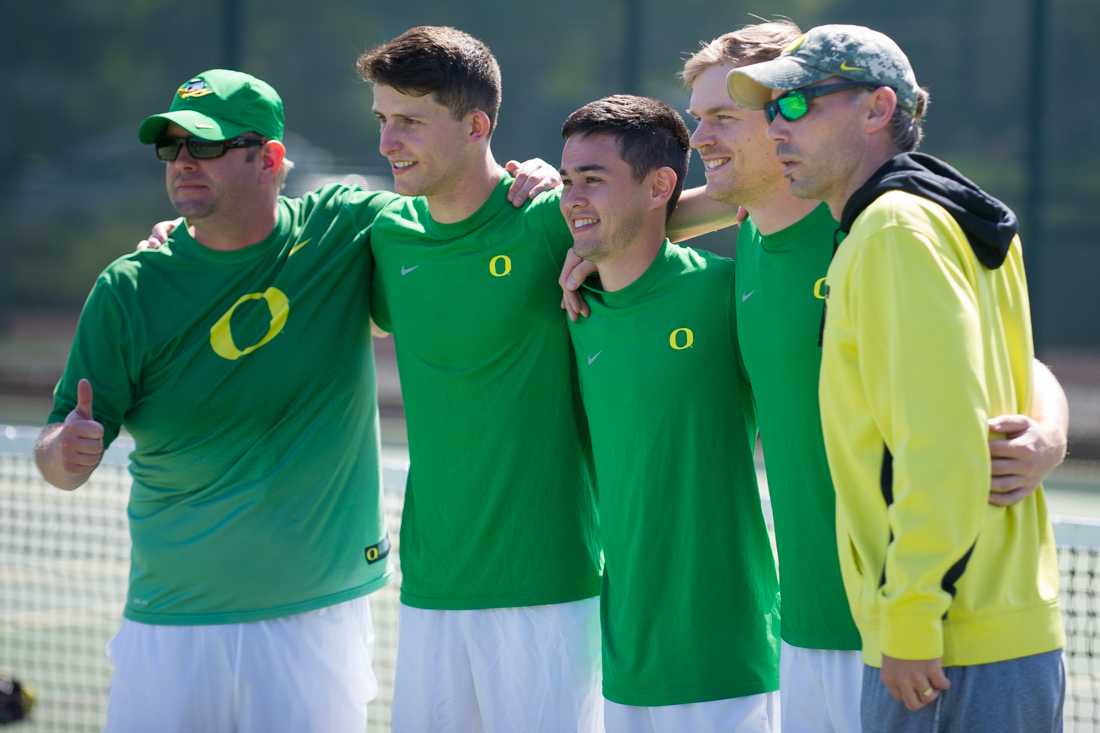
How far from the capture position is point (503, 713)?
3926 millimetres

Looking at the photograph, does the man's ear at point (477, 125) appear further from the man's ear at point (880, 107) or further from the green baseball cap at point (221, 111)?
the man's ear at point (880, 107)

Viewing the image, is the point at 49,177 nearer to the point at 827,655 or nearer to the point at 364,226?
the point at 364,226

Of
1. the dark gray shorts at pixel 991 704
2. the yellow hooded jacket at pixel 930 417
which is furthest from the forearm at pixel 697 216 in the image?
the dark gray shorts at pixel 991 704

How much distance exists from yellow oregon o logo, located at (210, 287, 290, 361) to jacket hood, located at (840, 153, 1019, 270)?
1934 millimetres

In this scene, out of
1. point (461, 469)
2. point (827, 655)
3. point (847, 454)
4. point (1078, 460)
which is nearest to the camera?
point (847, 454)

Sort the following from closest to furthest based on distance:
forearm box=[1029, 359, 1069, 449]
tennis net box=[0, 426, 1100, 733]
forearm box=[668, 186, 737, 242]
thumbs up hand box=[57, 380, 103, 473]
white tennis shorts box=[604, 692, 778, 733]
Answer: forearm box=[1029, 359, 1069, 449] < white tennis shorts box=[604, 692, 778, 733] < thumbs up hand box=[57, 380, 103, 473] < forearm box=[668, 186, 737, 242] < tennis net box=[0, 426, 1100, 733]

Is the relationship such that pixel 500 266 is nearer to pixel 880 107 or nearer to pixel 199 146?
pixel 199 146

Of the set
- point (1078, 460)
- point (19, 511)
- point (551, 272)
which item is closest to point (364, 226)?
point (551, 272)

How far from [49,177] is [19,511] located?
662 centimetres

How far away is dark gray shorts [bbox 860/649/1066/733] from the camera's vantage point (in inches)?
105

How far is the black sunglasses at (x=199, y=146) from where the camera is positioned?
4141 millimetres

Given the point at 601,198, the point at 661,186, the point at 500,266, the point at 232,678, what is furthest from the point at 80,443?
the point at 661,186

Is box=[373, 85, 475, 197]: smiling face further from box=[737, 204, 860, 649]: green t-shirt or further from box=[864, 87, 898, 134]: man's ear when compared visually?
box=[864, 87, 898, 134]: man's ear

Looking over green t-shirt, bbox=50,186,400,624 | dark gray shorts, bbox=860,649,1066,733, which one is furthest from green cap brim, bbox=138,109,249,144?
dark gray shorts, bbox=860,649,1066,733
